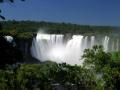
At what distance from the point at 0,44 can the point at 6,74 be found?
719 inches

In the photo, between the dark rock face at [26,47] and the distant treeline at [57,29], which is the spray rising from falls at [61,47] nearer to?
the dark rock face at [26,47]

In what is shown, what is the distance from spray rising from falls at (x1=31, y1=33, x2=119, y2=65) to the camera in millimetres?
62125

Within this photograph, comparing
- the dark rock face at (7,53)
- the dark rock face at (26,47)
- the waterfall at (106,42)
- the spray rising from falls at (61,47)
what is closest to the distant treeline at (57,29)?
the dark rock face at (26,47)

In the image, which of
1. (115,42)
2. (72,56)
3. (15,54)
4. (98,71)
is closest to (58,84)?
(98,71)

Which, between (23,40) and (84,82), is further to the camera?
(23,40)

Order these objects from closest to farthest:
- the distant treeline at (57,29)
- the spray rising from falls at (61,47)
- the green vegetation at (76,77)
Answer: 1. the green vegetation at (76,77)
2. the spray rising from falls at (61,47)
3. the distant treeline at (57,29)

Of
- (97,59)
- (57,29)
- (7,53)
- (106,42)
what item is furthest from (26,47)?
(7,53)

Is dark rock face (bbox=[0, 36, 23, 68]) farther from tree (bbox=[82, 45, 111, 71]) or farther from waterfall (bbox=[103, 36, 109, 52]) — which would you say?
waterfall (bbox=[103, 36, 109, 52])

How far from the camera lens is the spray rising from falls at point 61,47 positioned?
62.1 meters

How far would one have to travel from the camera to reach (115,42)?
194 ft

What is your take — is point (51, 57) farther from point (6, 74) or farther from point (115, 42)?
point (6, 74)

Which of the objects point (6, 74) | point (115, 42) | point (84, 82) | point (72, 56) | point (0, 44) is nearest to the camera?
point (0, 44)

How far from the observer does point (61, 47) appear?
219 ft

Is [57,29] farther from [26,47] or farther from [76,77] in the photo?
[76,77]
